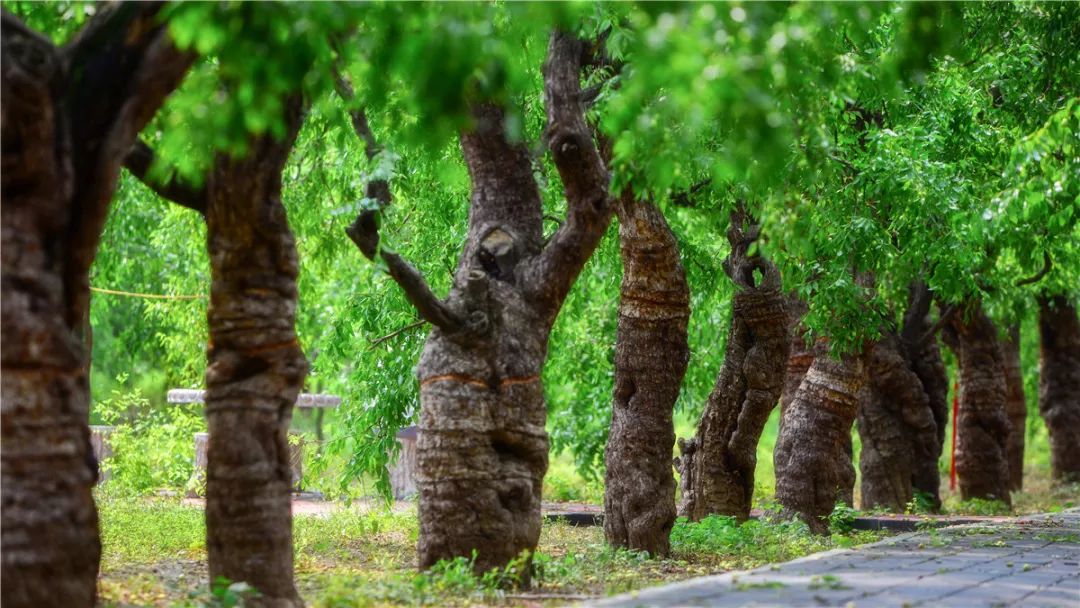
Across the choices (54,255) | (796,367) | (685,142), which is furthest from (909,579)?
(796,367)

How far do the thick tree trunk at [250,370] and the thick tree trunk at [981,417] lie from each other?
15.9 m

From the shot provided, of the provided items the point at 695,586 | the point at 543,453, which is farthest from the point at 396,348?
the point at 695,586

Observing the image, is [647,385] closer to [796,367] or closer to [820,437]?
[820,437]

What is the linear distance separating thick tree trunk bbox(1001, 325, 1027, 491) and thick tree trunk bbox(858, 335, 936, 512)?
264 inches

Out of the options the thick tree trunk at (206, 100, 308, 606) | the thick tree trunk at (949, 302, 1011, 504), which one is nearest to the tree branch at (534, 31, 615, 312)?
the thick tree trunk at (206, 100, 308, 606)

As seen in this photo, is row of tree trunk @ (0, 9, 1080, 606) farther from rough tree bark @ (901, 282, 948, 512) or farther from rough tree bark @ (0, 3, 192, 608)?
rough tree bark @ (901, 282, 948, 512)

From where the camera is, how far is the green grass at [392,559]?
9.68m

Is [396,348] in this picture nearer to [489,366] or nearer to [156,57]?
[489,366]

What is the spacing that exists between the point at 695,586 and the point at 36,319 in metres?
4.89

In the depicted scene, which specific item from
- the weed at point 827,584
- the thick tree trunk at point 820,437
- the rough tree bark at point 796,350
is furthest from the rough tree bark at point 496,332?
the rough tree bark at point 796,350

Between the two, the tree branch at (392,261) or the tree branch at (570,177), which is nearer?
the tree branch at (392,261)

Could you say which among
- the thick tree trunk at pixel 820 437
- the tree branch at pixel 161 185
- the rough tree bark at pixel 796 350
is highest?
the tree branch at pixel 161 185

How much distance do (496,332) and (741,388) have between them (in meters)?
5.94

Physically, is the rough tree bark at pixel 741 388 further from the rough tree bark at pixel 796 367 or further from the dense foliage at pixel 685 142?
the rough tree bark at pixel 796 367
